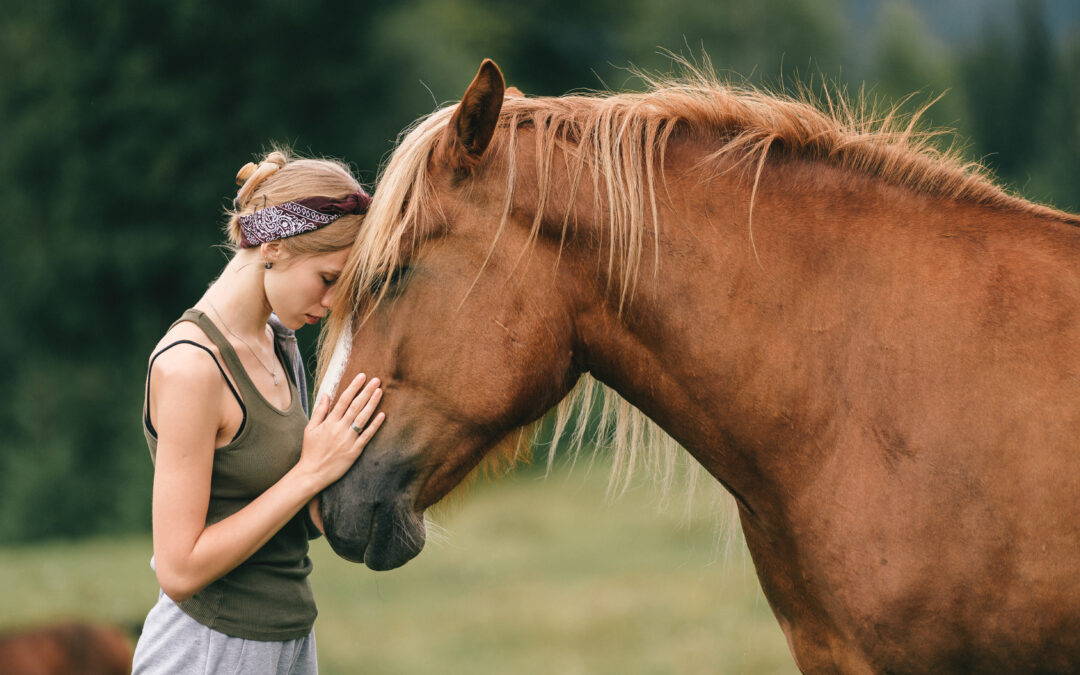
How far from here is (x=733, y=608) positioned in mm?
7844

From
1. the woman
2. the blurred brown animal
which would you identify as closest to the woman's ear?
the woman

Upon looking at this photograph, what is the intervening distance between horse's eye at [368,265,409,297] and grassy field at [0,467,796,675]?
263 cm

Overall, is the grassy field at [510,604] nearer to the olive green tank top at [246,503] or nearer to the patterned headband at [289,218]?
the olive green tank top at [246,503]

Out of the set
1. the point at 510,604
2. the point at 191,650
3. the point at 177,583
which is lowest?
the point at 510,604

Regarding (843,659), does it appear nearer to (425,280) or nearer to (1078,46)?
(425,280)

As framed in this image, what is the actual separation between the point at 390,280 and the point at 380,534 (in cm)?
60

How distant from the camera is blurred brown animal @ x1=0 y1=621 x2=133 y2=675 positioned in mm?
5137

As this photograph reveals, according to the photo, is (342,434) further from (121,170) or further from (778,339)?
(121,170)

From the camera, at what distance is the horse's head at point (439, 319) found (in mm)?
2229

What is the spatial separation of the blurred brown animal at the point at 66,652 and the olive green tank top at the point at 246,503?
341cm

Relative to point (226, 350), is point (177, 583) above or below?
below

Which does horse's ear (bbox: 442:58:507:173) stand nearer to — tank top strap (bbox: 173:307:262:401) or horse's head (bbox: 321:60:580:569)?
horse's head (bbox: 321:60:580:569)

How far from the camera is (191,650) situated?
2.19m

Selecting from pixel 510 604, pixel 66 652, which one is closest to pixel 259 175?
pixel 66 652
